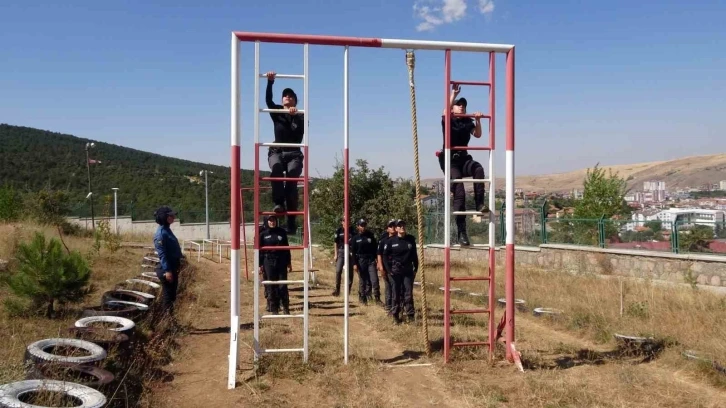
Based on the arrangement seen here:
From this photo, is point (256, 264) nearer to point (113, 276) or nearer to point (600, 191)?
point (113, 276)

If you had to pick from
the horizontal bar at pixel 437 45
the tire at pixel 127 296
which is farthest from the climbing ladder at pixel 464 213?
the tire at pixel 127 296

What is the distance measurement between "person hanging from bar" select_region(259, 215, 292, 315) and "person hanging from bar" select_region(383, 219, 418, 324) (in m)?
1.74

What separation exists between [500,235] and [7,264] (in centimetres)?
1470

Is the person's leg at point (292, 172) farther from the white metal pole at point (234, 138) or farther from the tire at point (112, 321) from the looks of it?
the tire at point (112, 321)

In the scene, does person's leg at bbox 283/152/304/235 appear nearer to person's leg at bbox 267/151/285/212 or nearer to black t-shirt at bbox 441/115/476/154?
person's leg at bbox 267/151/285/212

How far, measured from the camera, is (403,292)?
9.86m

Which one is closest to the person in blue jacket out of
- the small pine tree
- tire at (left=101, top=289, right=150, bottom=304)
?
tire at (left=101, top=289, right=150, bottom=304)

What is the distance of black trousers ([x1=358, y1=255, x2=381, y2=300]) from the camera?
11.7 meters

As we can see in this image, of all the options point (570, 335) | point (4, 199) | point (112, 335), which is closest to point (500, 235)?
point (570, 335)

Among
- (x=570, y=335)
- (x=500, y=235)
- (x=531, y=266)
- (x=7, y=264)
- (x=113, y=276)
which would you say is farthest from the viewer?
(x=500, y=235)

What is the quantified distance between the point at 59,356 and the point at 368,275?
7.06 metres

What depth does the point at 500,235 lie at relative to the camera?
20688 millimetres

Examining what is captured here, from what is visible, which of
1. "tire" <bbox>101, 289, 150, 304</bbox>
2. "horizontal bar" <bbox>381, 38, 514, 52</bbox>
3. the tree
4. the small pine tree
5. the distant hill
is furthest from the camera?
the distant hill

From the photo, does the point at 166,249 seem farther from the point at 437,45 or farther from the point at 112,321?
the point at 437,45
